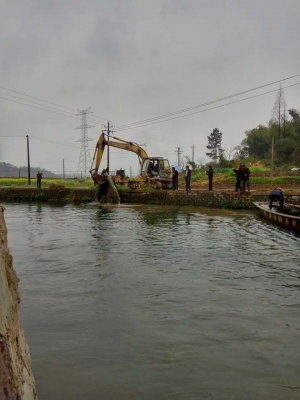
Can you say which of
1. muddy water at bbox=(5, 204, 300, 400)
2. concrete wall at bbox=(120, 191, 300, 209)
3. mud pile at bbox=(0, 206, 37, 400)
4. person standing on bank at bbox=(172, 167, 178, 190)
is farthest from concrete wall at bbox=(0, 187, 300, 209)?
mud pile at bbox=(0, 206, 37, 400)

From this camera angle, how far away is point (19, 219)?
17297 mm

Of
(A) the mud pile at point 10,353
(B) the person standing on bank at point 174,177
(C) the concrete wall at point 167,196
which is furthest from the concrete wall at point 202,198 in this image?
(A) the mud pile at point 10,353

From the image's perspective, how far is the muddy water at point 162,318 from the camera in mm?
3740

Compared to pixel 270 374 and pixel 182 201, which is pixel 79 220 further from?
pixel 270 374

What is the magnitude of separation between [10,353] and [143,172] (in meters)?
24.9

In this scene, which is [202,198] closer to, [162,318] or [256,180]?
[256,180]

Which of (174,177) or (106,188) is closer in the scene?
(106,188)

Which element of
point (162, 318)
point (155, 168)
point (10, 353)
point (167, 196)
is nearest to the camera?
point (10, 353)

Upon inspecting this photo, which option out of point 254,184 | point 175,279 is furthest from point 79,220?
point 254,184

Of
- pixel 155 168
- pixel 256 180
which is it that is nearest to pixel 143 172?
pixel 155 168

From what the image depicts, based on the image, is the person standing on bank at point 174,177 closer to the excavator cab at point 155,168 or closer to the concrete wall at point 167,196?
the excavator cab at point 155,168

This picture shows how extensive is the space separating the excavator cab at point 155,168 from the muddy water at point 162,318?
53.0 feet

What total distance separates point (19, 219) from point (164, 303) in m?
13.0

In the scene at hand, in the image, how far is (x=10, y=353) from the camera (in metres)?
2.11
